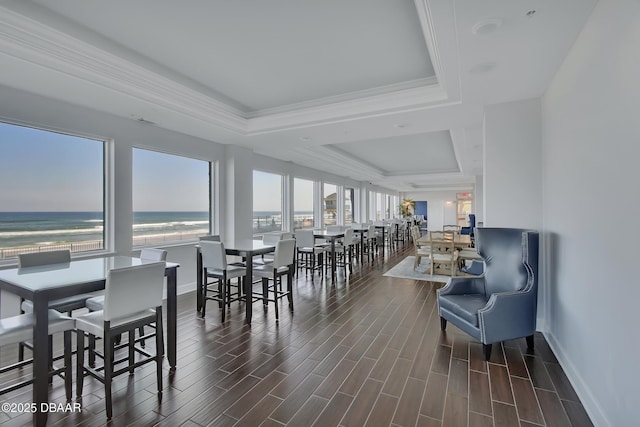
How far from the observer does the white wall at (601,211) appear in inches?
59.2

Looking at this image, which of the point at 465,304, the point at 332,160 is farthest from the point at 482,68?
the point at 332,160

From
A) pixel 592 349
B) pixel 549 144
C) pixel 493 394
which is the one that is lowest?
Answer: pixel 493 394

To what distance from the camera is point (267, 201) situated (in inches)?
294

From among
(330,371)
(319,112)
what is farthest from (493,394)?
(319,112)

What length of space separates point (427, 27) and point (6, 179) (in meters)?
4.34

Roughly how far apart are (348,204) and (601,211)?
9.56 meters

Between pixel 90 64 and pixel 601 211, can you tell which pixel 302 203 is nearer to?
pixel 90 64

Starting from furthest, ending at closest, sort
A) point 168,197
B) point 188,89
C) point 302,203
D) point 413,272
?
1. point 302,203
2. point 413,272
3. point 168,197
4. point 188,89

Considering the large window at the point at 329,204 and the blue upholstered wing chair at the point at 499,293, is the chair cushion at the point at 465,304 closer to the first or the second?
the blue upholstered wing chair at the point at 499,293

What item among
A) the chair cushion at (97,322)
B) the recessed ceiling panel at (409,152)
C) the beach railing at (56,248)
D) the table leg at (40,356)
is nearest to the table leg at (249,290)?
the chair cushion at (97,322)

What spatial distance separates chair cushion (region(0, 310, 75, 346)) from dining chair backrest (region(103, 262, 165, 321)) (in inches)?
14.2

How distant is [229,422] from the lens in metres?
1.87

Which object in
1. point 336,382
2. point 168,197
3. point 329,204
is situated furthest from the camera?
point 329,204

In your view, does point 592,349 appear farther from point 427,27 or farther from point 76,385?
point 76,385
